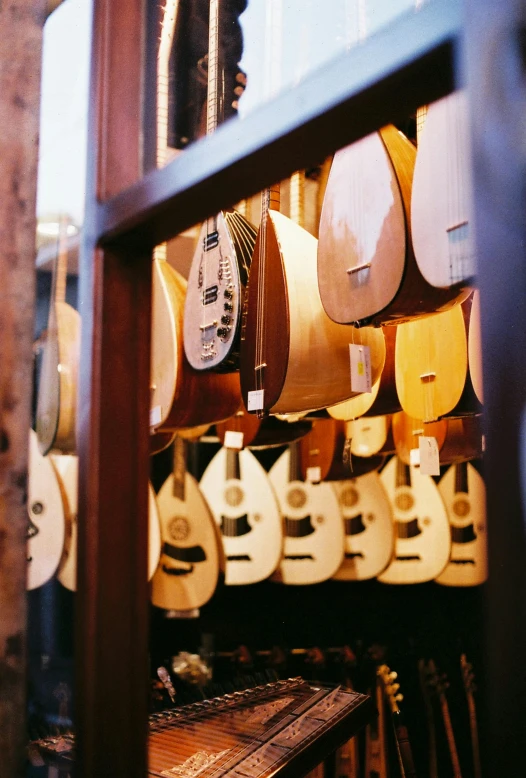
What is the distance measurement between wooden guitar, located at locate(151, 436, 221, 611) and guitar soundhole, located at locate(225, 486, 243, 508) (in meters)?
0.11

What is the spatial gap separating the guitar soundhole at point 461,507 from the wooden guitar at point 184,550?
3.41ft

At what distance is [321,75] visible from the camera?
2.49ft

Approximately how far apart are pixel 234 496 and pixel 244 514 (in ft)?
0.29

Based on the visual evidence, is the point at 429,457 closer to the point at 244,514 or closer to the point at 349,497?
the point at 244,514

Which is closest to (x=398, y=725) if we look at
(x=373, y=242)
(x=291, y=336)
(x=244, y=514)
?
(x=244, y=514)

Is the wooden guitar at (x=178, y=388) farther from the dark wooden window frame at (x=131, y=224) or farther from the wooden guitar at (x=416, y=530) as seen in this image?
the wooden guitar at (x=416, y=530)

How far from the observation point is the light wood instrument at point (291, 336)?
1687 mm

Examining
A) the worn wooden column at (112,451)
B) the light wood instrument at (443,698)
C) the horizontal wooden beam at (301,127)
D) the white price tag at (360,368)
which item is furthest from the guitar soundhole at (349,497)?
the horizontal wooden beam at (301,127)

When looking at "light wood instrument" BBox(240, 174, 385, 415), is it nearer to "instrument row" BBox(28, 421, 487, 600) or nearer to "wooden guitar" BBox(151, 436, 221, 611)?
"instrument row" BBox(28, 421, 487, 600)

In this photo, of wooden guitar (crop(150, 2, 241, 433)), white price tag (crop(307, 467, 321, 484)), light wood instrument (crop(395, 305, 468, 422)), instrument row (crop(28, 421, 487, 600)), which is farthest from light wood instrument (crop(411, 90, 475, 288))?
white price tag (crop(307, 467, 321, 484))

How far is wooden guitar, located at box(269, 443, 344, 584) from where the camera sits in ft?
10.2

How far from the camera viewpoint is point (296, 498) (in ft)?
Answer: 10.6

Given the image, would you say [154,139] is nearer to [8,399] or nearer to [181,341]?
[8,399]

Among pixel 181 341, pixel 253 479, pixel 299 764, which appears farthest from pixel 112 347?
pixel 253 479
